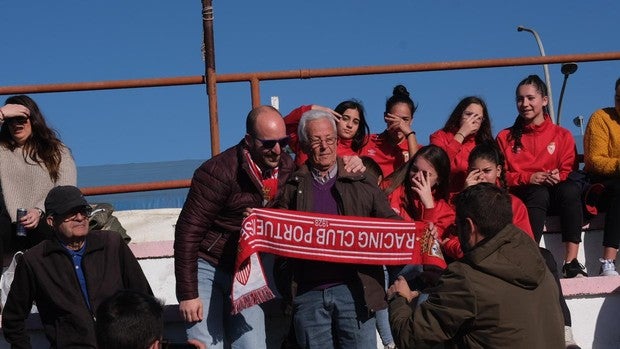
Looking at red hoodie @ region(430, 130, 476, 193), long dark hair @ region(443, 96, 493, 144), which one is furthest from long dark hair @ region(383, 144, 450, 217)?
long dark hair @ region(443, 96, 493, 144)

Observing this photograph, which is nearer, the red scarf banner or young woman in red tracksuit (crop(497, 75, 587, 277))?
the red scarf banner

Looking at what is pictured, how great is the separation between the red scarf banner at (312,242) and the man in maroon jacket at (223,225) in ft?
0.45

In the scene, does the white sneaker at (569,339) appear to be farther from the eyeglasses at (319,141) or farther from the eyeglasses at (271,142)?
the eyeglasses at (271,142)

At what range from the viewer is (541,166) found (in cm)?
805

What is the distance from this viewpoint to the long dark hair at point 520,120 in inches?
317

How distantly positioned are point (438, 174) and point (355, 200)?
3.08 ft

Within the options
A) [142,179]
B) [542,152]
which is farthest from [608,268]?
[142,179]

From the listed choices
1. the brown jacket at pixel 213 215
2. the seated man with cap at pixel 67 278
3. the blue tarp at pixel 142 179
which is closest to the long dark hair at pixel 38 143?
the seated man with cap at pixel 67 278

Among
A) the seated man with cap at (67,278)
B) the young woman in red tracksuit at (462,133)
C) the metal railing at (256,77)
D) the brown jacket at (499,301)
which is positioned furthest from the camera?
the metal railing at (256,77)

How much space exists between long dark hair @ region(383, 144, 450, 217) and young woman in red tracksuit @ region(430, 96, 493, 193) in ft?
3.15

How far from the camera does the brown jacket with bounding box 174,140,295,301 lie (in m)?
5.81

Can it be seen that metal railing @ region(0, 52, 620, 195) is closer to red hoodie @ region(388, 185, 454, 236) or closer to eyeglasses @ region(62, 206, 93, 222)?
red hoodie @ region(388, 185, 454, 236)

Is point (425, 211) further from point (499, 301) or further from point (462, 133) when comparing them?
point (499, 301)

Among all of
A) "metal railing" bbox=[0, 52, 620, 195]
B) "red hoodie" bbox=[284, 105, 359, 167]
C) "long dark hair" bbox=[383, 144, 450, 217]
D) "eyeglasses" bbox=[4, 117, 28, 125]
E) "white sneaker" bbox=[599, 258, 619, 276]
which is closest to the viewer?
"long dark hair" bbox=[383, 144, 450, 217]
